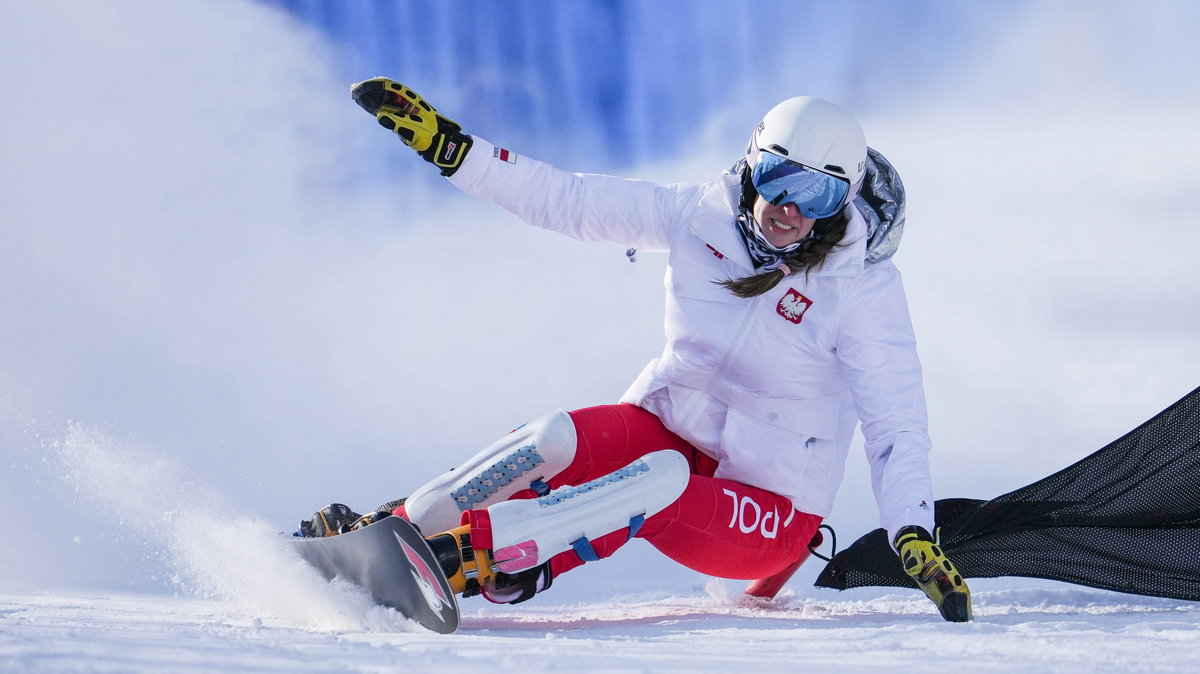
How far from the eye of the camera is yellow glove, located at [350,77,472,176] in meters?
2.92

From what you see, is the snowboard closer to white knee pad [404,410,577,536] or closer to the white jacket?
white knee pad [404,410,577,536]

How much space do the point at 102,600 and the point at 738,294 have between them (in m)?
2.20

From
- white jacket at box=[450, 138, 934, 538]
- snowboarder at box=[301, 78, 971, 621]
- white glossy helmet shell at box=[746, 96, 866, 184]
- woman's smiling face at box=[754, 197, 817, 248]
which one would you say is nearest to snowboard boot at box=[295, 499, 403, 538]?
snowboarder at box=[301, 78, 971, 621]

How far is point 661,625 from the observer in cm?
262

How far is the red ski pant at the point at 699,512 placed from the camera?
2.81 m

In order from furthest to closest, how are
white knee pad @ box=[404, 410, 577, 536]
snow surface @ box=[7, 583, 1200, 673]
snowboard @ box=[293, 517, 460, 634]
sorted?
white knee pad @ box=[404, 410, 577, 536] → snowboard @ box=[293, 517, 460, 634] → snow surface @ box=[7, 583, 1200, 673]

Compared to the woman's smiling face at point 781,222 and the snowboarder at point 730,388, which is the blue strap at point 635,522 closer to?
the snowboarder at point 730,388

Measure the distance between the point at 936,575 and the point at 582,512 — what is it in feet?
2.83

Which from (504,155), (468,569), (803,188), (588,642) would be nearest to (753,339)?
(803,188)

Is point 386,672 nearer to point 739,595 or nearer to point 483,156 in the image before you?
point 483,156

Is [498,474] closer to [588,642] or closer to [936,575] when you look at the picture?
[588,642]

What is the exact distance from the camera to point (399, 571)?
7.54 ft

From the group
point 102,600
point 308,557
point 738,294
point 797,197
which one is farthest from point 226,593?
point 797,197

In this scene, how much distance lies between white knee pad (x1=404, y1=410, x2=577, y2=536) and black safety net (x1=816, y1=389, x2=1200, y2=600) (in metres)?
1.12
